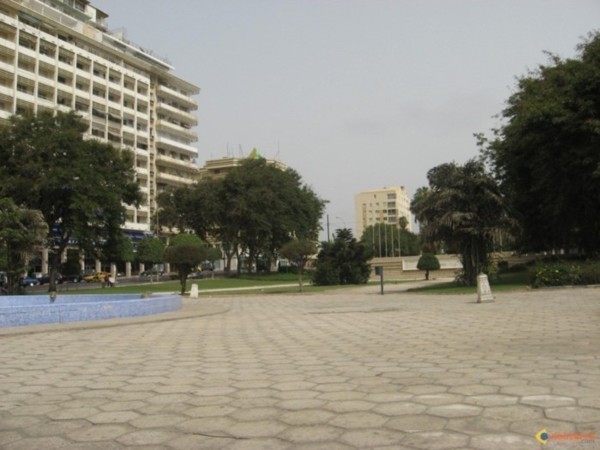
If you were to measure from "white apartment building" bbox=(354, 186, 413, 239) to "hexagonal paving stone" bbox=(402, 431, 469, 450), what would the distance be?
481ft

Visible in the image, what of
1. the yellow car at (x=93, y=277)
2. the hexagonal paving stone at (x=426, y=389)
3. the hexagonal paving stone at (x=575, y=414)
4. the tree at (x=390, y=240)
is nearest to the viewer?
the hexagonal paving stone at (x=575, y=414)

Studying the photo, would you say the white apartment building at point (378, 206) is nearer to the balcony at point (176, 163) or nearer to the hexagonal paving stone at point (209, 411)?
the balcony at point (176, 163)

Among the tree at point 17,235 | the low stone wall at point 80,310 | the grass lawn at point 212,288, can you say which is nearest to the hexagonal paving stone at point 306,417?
the low stone wall at point 80,310

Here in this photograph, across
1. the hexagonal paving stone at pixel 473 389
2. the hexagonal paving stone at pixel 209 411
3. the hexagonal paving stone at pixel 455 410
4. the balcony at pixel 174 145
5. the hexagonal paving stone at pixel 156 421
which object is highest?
the balcony at pixel 174 145

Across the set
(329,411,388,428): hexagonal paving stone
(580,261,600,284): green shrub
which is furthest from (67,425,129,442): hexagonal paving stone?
(580,261,600,284): green shrub

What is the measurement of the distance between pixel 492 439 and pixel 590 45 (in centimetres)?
2484

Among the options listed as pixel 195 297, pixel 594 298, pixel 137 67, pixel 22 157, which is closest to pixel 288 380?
pixel 594 298

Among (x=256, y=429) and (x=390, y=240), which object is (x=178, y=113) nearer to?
(x=390, y=240)

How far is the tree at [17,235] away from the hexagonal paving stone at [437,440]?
20866 mm

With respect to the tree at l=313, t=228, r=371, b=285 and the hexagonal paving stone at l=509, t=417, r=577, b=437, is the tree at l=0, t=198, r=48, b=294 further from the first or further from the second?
the hexagonal paving stone at l=509, t=417, r=577, b=437

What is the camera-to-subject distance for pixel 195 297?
1093 inches

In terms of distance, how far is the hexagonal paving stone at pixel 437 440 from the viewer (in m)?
3.53

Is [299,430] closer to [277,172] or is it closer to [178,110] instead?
[277,172]

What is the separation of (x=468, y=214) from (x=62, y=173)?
2257 cm
